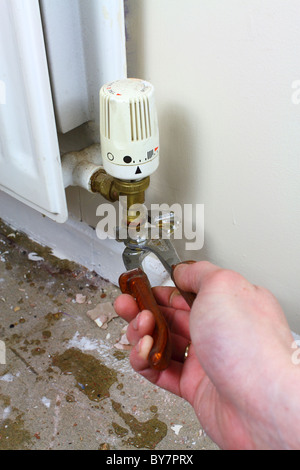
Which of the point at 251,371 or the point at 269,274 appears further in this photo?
the point at 269,274

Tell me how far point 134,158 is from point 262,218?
168mm

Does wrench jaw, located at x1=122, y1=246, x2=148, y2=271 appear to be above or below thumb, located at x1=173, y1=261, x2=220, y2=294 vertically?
below

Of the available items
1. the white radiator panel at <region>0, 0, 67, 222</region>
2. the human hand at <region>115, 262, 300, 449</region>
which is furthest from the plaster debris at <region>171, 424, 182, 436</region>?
the white radiator panel at <region>0, 0, 67, 222</region>

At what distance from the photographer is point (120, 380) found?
0.66 metres

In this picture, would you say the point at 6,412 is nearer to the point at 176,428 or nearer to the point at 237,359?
the point at 176,428

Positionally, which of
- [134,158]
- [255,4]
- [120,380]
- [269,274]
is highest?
[255,4]

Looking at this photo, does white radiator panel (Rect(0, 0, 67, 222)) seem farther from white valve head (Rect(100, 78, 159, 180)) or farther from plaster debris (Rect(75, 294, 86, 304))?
plaster debris (Rect(75, 294, 86, 304))

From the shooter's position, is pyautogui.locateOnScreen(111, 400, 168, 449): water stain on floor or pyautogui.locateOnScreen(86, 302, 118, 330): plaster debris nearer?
pyautogui.locateOnScreen(111, 400, 168, 449): water stain on floor

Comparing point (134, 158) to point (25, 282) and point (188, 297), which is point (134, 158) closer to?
point (188, 297)

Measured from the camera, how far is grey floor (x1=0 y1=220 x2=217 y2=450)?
0.59m

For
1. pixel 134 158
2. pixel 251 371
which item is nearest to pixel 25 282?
pixel 134 158

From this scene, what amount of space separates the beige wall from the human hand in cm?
13

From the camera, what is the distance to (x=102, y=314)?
2.43 ft

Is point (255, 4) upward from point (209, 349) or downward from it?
upward
